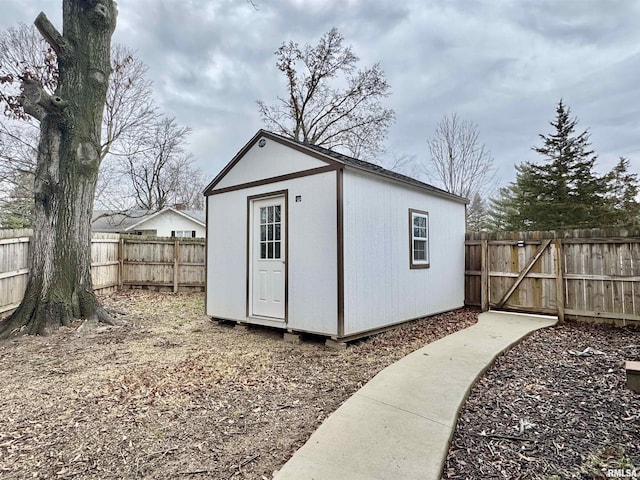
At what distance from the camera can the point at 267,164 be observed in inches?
241

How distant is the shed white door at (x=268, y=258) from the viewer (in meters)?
5.87

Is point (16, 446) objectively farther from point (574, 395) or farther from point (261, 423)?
point (574, 395)

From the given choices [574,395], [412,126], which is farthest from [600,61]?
[574,395]

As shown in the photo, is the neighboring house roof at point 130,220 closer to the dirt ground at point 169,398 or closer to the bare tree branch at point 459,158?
the bare tree branch at point 459,158

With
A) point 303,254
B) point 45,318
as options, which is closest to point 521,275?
point 303,254

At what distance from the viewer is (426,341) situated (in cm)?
536

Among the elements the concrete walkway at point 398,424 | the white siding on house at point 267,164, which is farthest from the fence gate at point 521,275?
the white siding on house at point 267,164

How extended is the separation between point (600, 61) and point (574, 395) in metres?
9.30

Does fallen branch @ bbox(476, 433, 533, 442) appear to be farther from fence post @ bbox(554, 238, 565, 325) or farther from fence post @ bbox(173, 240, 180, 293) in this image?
fence post @ bbox(173, 240, 180, 293)

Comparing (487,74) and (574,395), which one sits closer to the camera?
(574,395)

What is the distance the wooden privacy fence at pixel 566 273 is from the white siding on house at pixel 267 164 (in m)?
4.86

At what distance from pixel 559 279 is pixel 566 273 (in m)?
0.17

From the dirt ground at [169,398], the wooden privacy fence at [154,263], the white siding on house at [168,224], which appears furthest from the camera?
the white siding on house at [168,224]

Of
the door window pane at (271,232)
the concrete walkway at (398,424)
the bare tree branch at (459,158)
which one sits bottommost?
the concrete walkway at (398,424)
